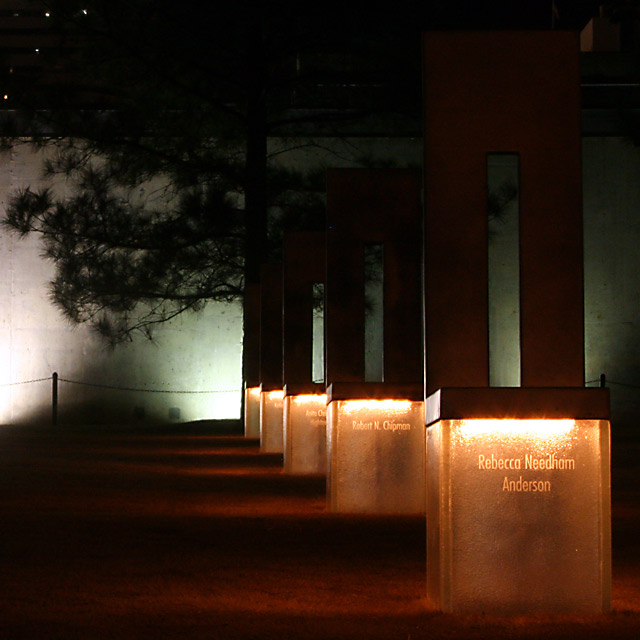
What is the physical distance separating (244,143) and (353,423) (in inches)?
560

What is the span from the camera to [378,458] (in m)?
9.74

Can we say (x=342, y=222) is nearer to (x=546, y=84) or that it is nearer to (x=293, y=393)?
(x=293, y=393)


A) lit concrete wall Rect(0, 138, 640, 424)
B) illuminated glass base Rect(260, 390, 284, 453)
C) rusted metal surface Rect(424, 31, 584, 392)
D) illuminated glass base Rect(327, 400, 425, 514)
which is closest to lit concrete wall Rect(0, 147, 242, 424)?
lit concrete wall Rect(0, 138, 640, 424)

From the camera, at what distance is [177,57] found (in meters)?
21.3

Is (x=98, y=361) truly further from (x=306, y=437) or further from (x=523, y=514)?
(x=523, y=514)

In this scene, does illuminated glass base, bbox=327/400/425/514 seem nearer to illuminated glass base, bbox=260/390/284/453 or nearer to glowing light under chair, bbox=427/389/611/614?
glowing light under chair, bbox=427/389/611/614

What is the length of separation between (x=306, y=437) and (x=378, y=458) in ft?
15.0

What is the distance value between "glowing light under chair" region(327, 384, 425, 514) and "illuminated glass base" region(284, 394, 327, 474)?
170 inches

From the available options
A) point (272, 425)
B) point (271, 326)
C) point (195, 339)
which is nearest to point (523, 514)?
point (272, 425)

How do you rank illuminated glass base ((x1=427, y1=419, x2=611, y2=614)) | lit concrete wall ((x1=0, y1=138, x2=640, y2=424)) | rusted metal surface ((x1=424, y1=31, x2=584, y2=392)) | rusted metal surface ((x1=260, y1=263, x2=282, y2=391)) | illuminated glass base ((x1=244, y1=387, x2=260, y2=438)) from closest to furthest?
illuminated glass base ((x1=427, y1=419, x2=611, y2=614)) < rusted metal surface ((x1=424, y1=31, x2=584, y2=392)) < rusted metal surface ((x1=260, y1=263, x2=282, y2=391)) < illuminated glass base ((x1=244, y1=387, x2=260, y2=438)) < lit concrete wall ((x1=0, y1=138, x2=640, y2=424))

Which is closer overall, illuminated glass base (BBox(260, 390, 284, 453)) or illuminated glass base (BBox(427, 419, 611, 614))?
illuminated glass base (BBox(427, 419, 611, 614))

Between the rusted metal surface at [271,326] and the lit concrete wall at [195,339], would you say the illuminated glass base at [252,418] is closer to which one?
the rusted metal surface at [271,326]

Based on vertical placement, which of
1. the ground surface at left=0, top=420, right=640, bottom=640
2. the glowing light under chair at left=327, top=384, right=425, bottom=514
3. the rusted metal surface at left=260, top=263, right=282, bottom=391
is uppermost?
the rusted metal surface at left=260, top=263, right=282, bottom=391

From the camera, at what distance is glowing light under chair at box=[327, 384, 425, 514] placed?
9.63 metres
